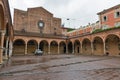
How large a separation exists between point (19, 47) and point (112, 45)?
73.4 feet

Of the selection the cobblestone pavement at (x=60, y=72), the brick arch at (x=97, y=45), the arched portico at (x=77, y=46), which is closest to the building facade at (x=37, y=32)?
the arched portico at (x=77, y=46)

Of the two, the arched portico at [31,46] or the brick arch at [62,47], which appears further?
the brick arch at [62,47]

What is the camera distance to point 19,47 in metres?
36.7

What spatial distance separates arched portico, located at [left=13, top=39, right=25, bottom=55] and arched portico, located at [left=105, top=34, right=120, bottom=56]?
66.2ft

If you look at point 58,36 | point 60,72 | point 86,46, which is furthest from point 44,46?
point 60,72

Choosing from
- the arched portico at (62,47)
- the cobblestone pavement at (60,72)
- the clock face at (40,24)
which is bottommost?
the cobblestone pavement at (60,72)

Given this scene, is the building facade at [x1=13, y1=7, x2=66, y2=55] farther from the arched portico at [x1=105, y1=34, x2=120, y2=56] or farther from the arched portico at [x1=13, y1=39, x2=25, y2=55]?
the arched portico at [x1=105, y1=34, x2=120, y2=56]

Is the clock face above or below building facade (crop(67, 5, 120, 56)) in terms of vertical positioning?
above

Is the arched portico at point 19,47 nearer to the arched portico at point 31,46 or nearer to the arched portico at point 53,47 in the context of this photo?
the arched portico at point 31,46

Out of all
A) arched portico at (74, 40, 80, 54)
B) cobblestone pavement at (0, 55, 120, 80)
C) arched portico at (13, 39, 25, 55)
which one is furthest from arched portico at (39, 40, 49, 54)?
cobblestone pavement at (0, 55, 120, 80)

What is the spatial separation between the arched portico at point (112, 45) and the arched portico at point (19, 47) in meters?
20.2

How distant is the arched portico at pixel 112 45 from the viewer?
2897 centimetres

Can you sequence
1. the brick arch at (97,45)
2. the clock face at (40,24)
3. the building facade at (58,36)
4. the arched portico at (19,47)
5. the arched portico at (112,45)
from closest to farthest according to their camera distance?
1. the arched portico at (112,45)
2. the building facade at (58,36)
3. the brick arch at (97,45)
4. the arched portico at (19,47)
5. the clock face at (40,24)

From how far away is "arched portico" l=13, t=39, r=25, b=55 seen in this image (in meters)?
36.2
